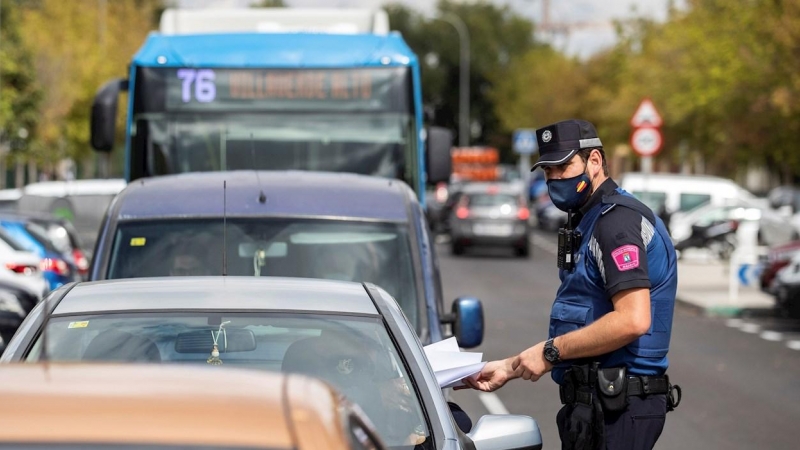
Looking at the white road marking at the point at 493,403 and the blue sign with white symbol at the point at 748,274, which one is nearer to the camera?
the white road marking at the point at 493,403

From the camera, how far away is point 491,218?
110 ft

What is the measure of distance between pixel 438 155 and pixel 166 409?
10.8 meters

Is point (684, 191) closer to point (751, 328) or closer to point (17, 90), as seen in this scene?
point (751, 328)

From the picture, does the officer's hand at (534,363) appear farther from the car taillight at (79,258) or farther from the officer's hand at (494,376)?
Result: the car taillight at (79,258)

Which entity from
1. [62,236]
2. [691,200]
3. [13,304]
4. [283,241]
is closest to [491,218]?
[691,200]

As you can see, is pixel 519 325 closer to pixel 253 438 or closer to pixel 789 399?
pixel 789 399

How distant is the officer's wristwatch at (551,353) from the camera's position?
4.97m

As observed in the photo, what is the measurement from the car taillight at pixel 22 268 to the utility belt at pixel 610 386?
11492 millimetres

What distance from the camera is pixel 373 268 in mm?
7008

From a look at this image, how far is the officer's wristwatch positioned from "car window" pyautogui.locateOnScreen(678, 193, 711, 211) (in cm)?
3171

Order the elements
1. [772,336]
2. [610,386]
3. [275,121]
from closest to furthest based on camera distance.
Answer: [610,386]
[275,121]
[772,336]

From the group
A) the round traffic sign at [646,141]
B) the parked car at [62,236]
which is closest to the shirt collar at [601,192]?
the parked car at [62,236]

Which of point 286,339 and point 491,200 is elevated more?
point 286,339

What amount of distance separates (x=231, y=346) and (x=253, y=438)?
2112 mm
